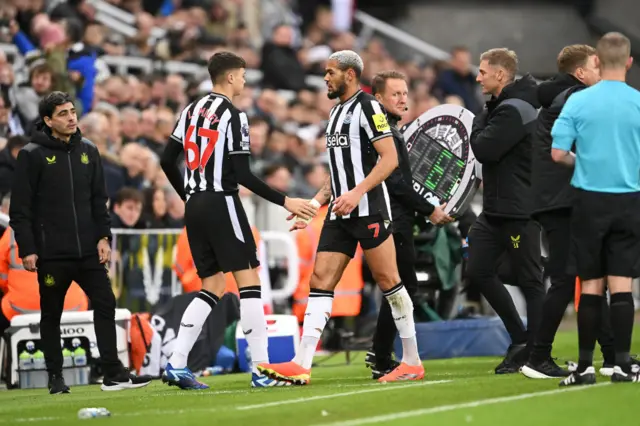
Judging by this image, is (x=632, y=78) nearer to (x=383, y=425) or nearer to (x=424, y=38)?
(x=424, y=38)

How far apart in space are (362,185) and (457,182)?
220 centimetres

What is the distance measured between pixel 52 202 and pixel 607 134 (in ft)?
14.0

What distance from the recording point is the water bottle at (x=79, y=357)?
12227 mm

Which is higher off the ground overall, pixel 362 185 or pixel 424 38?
pixel 424 38

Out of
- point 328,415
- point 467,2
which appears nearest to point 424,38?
point 467,2

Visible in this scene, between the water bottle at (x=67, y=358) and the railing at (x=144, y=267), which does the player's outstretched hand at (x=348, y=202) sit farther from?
the railing at (x=144, y=267)

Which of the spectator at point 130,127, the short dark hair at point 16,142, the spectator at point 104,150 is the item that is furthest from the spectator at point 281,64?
the short dark hair at point 16,142

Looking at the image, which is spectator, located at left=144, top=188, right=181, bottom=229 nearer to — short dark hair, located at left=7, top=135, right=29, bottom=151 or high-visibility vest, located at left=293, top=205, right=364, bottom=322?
high-visibility vest, located at left=293, top=205, right=364, bottom=322

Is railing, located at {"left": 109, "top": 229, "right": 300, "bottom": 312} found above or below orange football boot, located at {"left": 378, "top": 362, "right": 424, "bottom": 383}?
above

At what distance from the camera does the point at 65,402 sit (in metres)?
9.63

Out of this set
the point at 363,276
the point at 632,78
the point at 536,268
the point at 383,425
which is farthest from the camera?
the point at 632,78

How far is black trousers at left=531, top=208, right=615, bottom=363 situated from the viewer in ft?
30.8

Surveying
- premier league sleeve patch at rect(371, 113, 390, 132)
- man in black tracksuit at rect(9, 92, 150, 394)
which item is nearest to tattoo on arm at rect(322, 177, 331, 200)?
premier league sleeve patch at rect(371, 113, 390, 132)

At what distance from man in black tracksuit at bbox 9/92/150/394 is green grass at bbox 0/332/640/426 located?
40cm
